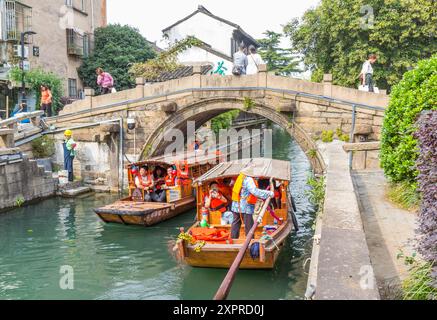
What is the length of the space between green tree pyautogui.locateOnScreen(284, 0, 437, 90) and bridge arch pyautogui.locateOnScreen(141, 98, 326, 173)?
5415 millimetres

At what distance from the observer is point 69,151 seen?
15.1m

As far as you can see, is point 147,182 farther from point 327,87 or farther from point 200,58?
point 200,58

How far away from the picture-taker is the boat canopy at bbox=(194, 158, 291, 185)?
29.8ft

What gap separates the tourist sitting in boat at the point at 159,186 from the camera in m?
12.6

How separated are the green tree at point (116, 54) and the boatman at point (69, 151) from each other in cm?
1040

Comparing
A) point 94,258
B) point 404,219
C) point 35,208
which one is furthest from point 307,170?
point 404,219

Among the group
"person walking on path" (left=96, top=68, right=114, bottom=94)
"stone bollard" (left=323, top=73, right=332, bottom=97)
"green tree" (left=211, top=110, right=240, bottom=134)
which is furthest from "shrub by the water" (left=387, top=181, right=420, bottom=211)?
"green tree" (left=211, top=110, right=240, bottom=134)

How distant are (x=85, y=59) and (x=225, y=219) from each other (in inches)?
764

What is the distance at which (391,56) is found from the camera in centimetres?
1816

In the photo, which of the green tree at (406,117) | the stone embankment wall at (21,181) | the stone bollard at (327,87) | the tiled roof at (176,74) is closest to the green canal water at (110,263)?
the stone embankment wall at (21,181)

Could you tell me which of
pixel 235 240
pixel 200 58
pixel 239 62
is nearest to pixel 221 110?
pixel 239 62

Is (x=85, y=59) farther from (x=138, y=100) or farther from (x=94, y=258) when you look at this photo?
(x=94, y=258)

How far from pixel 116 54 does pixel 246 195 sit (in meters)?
20.9

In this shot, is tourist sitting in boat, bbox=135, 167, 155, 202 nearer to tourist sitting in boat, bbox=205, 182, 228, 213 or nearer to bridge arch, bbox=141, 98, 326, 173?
bridge arch, bbox=141, 98, 326, 173
